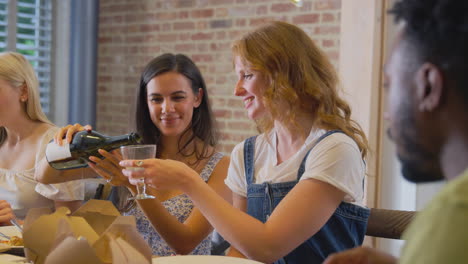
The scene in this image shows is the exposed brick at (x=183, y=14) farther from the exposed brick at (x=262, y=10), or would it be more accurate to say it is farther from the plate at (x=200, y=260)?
the plate at (x=200, y=260)

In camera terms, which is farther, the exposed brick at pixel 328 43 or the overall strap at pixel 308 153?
the exposed brick at pixel 328 43

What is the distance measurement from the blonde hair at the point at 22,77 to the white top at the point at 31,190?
0.14 metres

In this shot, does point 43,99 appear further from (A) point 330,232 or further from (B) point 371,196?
(A) point 330,232

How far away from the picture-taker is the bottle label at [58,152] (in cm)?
174

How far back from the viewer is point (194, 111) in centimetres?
223

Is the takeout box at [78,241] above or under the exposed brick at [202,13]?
under

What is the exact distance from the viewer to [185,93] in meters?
2.11

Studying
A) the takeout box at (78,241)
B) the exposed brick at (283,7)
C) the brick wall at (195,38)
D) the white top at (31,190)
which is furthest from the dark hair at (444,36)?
the exposed brick at (283,7)

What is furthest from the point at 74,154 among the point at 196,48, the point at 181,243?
the point at 196,48

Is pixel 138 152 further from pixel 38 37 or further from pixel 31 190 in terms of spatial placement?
pixel 38 37

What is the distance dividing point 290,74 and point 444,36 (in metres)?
0.95

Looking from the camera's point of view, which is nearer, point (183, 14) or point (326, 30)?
point (326, 30)

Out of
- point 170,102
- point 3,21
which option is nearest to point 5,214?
point 170,102

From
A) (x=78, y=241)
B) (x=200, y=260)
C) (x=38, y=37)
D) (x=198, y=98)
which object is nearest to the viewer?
(x=78, y=241)
